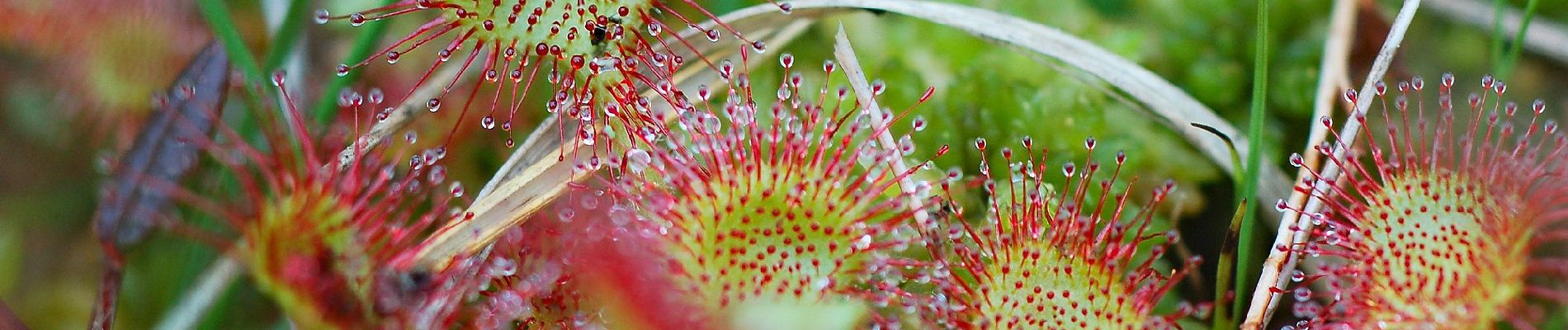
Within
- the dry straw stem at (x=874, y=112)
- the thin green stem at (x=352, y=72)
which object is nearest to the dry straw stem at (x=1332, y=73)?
the dry straw stem at (x=874, y=112)

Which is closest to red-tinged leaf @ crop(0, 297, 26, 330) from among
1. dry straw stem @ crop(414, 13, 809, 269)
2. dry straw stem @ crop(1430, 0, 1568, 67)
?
dry straw stem @ crop(414, 13, 809, 269)

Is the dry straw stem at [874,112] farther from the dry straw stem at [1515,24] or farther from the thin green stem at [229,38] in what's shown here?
the dry straw stem at [1515,24]

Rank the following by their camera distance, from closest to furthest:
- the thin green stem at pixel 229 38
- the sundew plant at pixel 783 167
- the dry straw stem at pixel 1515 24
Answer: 1. the sundew plant at pixel 783 167
2. the thin green stem at pixel 229 38
3. the dry straw stem at pixel 1515 24

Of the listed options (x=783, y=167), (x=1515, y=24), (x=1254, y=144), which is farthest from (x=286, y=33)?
(x=1515, y=24)

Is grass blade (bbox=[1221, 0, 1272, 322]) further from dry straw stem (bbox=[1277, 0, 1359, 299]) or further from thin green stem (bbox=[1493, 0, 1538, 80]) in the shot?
thin green stem (bbox=[1493, 0, 1538, 80])

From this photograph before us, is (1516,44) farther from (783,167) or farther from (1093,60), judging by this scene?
(783,167)

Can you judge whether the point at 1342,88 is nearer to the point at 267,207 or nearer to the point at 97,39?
the point at 267,207

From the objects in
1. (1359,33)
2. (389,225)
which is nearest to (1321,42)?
(1359,33)
